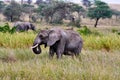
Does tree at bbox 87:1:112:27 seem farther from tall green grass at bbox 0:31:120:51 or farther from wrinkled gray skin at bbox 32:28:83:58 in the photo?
wrinkled gray skin at bbox 32:28:83:58

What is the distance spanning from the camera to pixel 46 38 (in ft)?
28.9

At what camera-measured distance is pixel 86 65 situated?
770 cm

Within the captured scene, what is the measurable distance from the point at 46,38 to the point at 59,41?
33 centimetres

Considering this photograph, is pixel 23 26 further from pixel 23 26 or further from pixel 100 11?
pixel 100 11

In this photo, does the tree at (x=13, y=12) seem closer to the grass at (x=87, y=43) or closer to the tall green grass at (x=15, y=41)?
the tall green grass at (x=15, y=41)

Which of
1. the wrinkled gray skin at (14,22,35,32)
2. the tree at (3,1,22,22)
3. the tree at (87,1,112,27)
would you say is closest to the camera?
the wrinkled gray skin at (14,22,35,32)

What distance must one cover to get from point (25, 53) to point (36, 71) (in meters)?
3.32

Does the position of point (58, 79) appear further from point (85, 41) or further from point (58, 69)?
point (85, 41)

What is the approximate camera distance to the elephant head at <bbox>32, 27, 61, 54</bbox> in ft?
28.5

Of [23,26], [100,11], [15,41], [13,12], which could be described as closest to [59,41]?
[15,41]

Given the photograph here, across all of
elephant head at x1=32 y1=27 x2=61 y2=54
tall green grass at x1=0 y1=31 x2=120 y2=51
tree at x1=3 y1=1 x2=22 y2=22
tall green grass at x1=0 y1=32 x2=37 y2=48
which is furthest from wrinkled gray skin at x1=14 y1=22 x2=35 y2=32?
tree at x1=3 y1=1 x2=22 y2=22

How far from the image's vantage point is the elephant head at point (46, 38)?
28.5ft

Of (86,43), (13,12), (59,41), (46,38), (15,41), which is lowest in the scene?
(13,12)

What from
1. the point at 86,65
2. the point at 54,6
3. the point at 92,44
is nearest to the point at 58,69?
the point at 86,65
